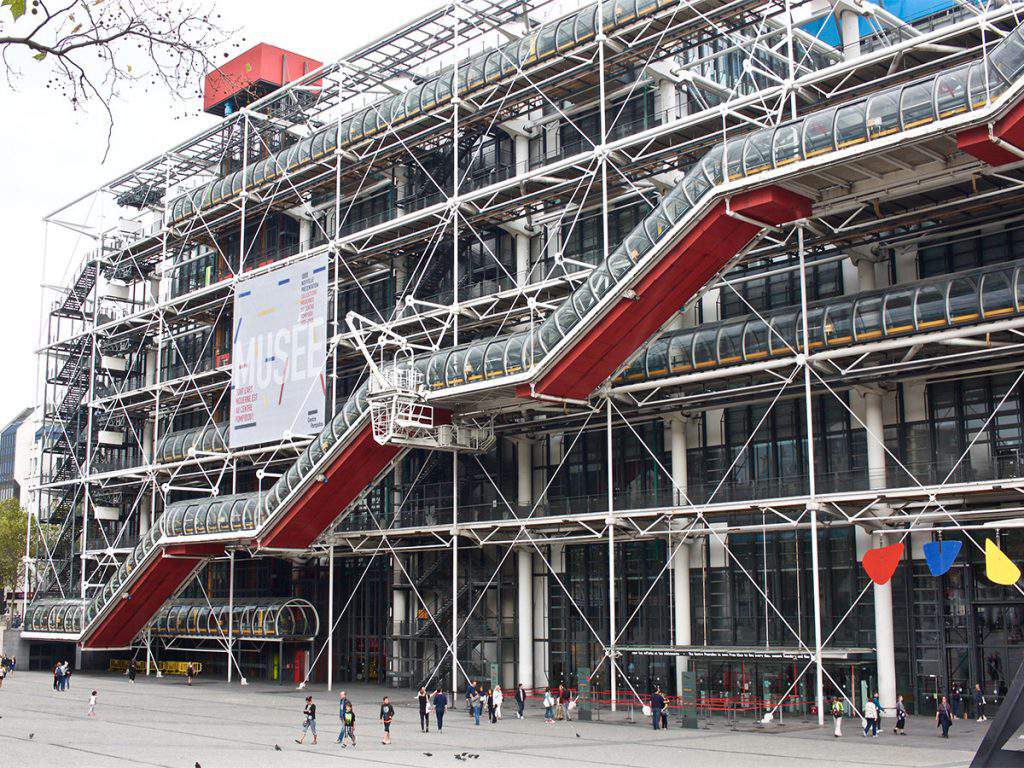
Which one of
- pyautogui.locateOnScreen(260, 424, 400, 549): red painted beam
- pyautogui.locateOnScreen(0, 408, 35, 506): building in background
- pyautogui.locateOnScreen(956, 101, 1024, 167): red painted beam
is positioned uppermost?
pyautogui.locateOnScreen(0, 408, 35, 506): building in background

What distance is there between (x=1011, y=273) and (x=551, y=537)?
14.9 meters

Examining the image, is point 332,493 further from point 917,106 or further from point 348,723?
point 917,106

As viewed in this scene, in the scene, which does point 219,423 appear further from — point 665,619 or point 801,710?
point 801,710

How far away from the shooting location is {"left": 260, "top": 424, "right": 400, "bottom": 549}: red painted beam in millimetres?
33531

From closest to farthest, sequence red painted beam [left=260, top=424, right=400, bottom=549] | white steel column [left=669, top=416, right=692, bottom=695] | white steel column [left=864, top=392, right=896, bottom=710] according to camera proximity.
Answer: white steel column [left=864, top=392, right=896, bottom=710]
white steel column [left=669, top=416, right=692, bottom=695]
red painted beam [left=260, top=424, right=400, bottom=549]

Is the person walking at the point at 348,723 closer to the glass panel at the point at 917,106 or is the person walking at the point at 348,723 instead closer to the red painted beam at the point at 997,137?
the glass panel at the point at 917,106

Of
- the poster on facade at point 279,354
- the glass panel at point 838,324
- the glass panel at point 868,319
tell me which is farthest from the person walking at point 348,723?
the poster on facade at point 279,354

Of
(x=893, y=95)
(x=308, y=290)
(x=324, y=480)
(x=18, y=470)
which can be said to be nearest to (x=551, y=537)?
(x=324, y=480)

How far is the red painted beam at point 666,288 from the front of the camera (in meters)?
25.6

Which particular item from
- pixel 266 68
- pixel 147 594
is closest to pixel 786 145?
pixel 147 594

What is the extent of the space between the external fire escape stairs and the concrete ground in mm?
6277

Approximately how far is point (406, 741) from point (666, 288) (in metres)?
11.4

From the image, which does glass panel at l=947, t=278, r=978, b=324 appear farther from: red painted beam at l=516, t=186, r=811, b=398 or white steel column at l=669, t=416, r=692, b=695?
white steel column at l=669, t=416, r=692, b=695

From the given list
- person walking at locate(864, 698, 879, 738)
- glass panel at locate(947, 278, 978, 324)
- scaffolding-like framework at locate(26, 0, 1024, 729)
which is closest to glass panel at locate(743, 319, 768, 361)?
scaffolding-like framework at locate(26, 0, 1024, 729)
